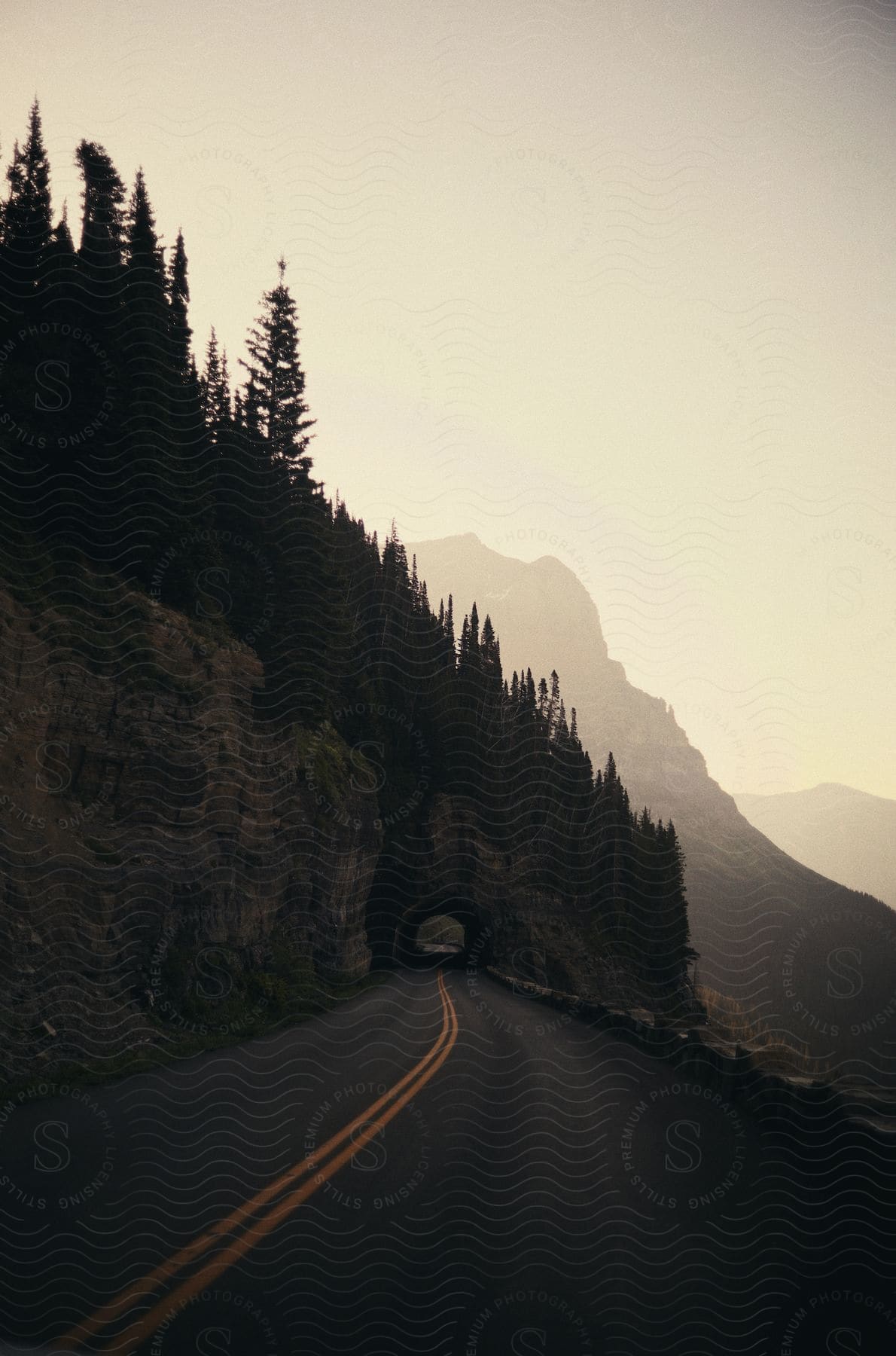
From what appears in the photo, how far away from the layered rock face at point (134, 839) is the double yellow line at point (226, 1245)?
5.19 metres

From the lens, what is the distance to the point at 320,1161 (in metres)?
6.26

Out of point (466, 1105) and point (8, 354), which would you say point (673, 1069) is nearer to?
point (466, 1105)

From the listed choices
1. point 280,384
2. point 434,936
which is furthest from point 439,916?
point 280,384

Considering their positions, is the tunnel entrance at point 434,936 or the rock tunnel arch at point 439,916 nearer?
the rock tunnel arch at point 439,916

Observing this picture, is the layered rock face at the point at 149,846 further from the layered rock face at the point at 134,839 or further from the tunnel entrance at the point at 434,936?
the tunnel entrance at the point at 434,936

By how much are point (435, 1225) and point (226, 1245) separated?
4.93ft

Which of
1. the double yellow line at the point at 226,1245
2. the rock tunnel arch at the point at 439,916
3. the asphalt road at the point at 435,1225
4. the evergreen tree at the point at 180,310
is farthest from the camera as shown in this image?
the rock tunnel arch at the point at 439,916

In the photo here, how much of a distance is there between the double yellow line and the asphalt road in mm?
18

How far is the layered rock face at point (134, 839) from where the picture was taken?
34.7 feet

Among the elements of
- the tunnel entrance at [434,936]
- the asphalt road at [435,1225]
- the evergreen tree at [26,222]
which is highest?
the evergreen tree at [26,222]

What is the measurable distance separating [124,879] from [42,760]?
2843mm

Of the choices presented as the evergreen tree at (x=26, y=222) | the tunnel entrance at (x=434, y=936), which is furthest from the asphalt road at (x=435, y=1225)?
the tunnel entrance at (x=434, y=936)

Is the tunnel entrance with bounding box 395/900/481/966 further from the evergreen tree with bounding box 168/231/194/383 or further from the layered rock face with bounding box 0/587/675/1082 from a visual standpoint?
the evergreen tree with bounding box 168/231/194/383

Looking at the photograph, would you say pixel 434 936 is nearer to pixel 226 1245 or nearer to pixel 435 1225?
pixel 435 1225
